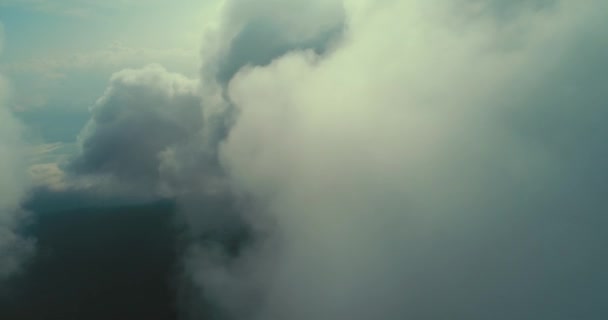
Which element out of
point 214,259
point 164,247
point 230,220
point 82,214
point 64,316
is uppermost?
point 82,214

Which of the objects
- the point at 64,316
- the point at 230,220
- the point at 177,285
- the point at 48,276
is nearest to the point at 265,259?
the point at 177,285

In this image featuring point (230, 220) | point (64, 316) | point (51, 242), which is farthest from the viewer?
point (51, 242)

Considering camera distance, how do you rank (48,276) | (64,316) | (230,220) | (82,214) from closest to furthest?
(64,316) → (48,276) → (230,220) → (82,214)

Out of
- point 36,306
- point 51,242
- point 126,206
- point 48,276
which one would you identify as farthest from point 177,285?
point 126,206

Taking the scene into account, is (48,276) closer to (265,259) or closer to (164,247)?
(164,247)

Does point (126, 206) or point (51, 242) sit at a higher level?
point (126, 206)

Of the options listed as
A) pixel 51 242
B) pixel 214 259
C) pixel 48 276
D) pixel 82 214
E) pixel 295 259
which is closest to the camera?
pixel 295 259

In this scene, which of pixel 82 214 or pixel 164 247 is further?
pixel 82 214

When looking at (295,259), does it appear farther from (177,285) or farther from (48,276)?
(48,276)

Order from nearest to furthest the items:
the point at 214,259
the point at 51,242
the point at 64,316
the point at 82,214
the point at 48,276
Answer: the point at 64,316
the point at 214,259
the point at 48,276
the point at 51,242
the point at 82,214
